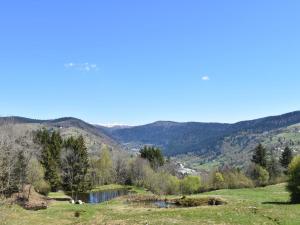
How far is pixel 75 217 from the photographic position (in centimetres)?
4688

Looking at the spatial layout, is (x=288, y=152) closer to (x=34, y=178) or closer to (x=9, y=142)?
(x=34, y=178)

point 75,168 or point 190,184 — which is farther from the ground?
point 75,168

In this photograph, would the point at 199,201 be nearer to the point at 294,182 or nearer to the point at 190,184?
the point at 294,182

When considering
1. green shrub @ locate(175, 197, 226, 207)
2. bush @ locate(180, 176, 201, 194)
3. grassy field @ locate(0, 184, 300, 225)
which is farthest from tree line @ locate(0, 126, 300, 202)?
grassy field @ locate(0, 184, 300, 225)

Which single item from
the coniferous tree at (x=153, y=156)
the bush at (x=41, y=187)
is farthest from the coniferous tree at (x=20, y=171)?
the coniferous tree at (x=153, y=156)

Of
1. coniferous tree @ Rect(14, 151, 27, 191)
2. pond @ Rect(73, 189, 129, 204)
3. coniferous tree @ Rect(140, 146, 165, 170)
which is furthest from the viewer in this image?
coniferous tree @ Rect(140, 146, 165, 170)

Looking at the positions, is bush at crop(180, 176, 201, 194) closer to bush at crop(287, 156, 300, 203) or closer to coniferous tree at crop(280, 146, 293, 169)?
coniferous tree at crop(280, 146, 293, 169)

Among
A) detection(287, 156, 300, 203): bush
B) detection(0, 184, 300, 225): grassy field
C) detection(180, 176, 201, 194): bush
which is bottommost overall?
detection(180, 176, 201, 194): bush

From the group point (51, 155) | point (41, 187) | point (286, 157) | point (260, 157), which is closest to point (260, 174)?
point (260, 157)

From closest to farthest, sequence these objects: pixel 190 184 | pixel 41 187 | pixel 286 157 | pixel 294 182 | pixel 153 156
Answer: pixel 294 182
pixel 41 187
pixel 286 157
pixel 190 184
pixel 153 156

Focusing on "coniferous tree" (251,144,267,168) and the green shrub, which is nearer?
the green shrub

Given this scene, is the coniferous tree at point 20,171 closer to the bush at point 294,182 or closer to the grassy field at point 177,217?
the grassy field at point 177,217

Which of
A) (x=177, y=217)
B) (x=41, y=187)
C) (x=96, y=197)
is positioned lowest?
(x=96, y=197)

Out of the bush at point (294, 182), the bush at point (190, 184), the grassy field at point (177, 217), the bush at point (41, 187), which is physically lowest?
the bush at point (190, 184)
